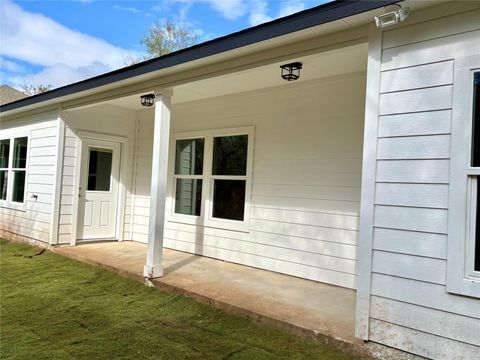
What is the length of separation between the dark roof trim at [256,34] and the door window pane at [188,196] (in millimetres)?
2067

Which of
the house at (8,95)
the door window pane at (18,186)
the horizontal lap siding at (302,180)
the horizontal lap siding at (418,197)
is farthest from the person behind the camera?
the house at (8,95)

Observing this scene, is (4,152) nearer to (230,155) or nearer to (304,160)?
(230,155)

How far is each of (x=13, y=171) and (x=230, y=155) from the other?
508cm

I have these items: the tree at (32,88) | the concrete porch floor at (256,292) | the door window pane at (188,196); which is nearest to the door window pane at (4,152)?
the concrete porch floor at (256,292)

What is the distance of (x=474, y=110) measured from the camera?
2383 mm

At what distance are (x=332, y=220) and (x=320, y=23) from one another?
2.41m

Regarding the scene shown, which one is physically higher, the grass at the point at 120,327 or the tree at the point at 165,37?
the tree at the point at 165,37

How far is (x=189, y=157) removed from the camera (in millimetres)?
6383

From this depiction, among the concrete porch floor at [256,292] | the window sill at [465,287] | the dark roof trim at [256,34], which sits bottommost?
the concrete porch floor at [256,292]

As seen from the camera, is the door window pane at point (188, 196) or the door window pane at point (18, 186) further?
the door window pane at point (18, 186)

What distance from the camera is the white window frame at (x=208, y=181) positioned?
17.8 ft

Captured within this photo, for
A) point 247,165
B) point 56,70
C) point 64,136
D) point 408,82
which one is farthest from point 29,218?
point 56,70

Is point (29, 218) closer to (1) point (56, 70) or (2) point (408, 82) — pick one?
(2) point (408, 82)

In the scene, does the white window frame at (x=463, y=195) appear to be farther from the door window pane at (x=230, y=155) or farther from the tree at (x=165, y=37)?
the tree at (x=165, y=37)
